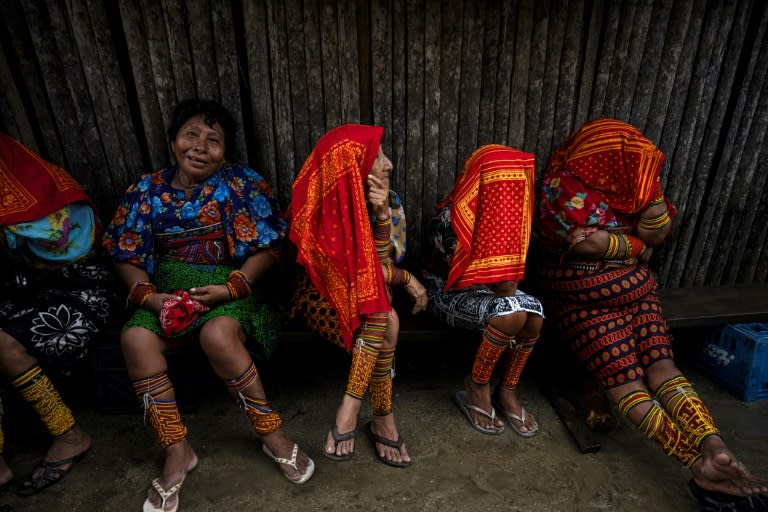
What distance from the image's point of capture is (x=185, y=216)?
2.43 m

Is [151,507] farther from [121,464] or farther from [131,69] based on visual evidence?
[131,69]

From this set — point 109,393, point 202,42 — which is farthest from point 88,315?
point 202,42

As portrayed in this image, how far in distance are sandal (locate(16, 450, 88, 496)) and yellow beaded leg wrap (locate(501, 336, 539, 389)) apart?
7.13ft

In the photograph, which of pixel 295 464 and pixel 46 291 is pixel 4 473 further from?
pixel 295 464

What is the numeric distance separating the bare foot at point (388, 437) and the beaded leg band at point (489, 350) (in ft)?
1.70

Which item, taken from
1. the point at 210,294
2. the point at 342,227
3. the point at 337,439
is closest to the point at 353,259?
the point at 342,227

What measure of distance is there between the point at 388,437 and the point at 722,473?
141 cm

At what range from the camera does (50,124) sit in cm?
264

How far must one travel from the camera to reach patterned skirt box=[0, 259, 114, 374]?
2191 mm

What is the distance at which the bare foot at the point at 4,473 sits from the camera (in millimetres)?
2141

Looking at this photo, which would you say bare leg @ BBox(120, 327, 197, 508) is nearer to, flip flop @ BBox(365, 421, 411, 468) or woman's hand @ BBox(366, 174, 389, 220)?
flip flop @ BBox(365, 421, 411, 468)

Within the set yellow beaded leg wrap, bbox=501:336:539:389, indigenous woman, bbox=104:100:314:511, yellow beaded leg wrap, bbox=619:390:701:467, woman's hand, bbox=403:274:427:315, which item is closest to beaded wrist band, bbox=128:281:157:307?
indigenous woman, bbox=104:100:314:511

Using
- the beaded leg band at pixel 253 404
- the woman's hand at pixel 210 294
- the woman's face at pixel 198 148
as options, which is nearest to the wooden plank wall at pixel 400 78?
the woman's face at pixel 198 148

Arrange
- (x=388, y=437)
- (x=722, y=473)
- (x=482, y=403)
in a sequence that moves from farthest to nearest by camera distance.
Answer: (x=482, y=403)
(x=388, y=437)
(x=722, y=473)
